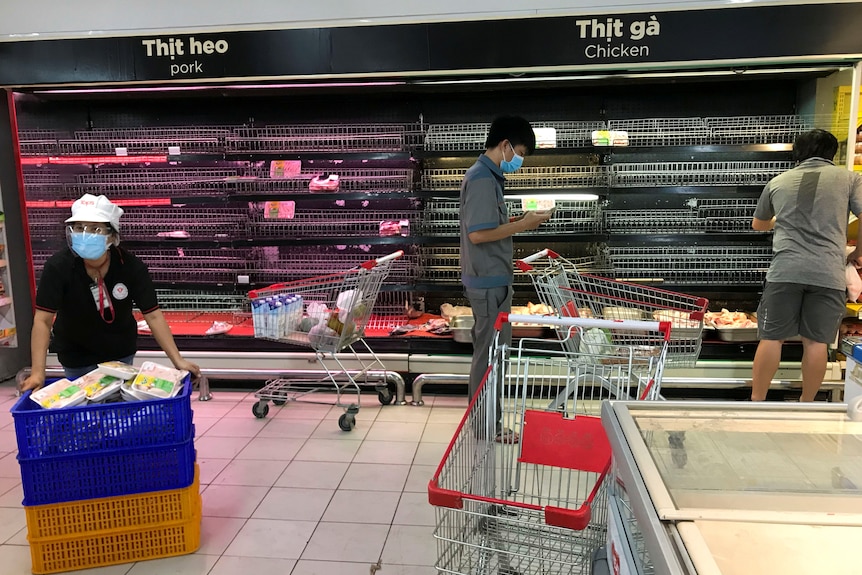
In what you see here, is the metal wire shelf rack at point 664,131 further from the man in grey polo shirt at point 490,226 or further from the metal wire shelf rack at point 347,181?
the metal wire shelf rack at point 347,181

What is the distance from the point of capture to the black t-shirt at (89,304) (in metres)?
3.03

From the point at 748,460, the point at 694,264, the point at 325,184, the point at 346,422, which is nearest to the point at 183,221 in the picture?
the point at 325,184

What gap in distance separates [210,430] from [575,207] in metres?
3.39

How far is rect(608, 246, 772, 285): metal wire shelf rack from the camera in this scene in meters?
5.20

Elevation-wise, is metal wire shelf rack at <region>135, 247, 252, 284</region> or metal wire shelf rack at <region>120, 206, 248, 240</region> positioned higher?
metal wire shelf rack at <region>120, 206, 248, 240</region>

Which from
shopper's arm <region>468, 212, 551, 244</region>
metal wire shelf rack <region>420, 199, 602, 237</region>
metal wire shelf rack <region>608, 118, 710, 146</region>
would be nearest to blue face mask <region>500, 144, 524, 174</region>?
shopper's arm <region>468, 212, 551, 244</region>

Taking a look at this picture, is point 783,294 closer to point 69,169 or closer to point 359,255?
point 359,255

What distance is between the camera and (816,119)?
4836mm

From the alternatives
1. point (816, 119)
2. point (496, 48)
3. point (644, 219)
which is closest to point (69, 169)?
point (496, 48)

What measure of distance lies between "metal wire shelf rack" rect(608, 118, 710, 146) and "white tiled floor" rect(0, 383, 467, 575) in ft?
8.69

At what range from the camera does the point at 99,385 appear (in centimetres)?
278

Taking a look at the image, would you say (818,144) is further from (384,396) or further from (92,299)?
(92,299)

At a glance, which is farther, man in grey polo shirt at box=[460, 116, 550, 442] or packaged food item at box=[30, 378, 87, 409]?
man in grey polo shirt at box=[460, 116, 550, 442]

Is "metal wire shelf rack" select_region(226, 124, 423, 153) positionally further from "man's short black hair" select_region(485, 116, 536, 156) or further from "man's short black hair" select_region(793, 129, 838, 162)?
"man's short black hair" select_region(793, 129, 838, 162)
